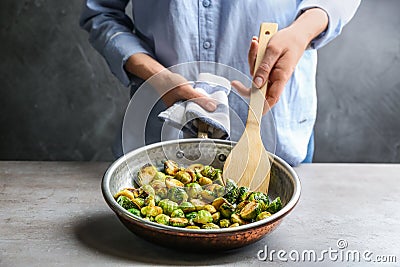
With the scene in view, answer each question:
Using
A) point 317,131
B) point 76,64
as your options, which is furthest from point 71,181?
point 317,131

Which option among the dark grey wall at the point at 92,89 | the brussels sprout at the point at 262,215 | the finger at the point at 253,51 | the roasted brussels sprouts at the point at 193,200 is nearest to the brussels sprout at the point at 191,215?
the roasted brussels sprouts at the point at 193,200

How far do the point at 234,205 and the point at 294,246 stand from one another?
0.12 meters

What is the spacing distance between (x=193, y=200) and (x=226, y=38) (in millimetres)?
447

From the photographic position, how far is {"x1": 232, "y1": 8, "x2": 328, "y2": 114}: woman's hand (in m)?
1.21

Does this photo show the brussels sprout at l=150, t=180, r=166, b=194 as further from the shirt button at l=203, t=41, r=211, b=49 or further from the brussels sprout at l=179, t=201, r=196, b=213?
the shirt button at l=203, t=41, r=211, b=49

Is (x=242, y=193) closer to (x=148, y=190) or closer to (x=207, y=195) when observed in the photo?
(x=207, y=195)

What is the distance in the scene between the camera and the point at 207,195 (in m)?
1.11

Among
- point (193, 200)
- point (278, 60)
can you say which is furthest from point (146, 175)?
point (278, 60)

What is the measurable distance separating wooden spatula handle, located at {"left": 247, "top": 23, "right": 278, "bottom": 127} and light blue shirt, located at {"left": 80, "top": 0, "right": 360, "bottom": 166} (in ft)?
0.51

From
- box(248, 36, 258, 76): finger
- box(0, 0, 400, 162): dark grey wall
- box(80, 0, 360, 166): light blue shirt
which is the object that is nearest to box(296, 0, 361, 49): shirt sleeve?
box(80, 0, 360, 166): light blue shirt

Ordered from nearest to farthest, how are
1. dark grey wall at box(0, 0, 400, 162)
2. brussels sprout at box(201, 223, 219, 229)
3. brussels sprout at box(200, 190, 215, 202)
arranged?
brussels sprout at box(201, 223, 219, 229) < brussels sprout at box(200, 190, 215, 202) < dark grey wall at box(0, 0, 400, 162)

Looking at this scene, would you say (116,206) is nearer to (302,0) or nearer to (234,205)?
(234,205)

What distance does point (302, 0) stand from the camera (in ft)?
4.77

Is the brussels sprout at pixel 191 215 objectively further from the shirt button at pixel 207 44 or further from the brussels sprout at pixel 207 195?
the shirt button at pixel 207 44
